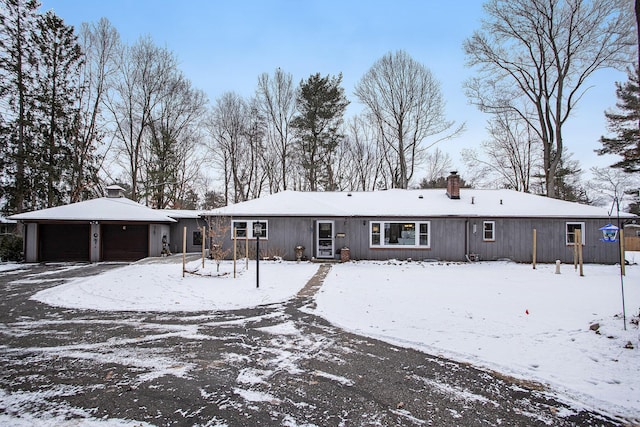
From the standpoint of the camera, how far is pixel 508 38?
19.4 m

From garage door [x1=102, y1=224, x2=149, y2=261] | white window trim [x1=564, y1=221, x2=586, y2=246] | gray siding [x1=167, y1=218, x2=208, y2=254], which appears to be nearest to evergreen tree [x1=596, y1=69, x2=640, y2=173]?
white window trim [x1=564, y1=221, x2=586, y2=246]

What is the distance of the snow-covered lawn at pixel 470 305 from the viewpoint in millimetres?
3881

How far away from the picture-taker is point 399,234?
15.3 m

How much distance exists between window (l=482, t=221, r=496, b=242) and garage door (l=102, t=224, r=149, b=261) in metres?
16.7

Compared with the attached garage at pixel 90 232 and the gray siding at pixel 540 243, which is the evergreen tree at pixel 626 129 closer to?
the gray siding at pixel 540 243

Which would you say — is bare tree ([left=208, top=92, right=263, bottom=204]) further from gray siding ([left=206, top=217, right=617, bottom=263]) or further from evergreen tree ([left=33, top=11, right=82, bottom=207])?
gray siding ([left=206, top=217, right=617, bottom=263])

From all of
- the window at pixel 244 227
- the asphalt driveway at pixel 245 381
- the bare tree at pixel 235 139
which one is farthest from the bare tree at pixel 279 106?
the asphalt driveway at pixel 245 381

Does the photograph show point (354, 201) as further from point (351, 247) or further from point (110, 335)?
point (110, 335)

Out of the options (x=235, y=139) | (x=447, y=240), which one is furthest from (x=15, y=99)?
(x=447, y=240)

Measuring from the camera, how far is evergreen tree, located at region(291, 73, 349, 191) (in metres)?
23.7

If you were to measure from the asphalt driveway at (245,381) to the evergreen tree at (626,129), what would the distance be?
23.8 meters

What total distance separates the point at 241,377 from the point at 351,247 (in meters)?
11.7

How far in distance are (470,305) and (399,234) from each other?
8488mm

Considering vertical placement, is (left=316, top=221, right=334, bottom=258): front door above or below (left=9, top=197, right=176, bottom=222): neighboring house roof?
below
